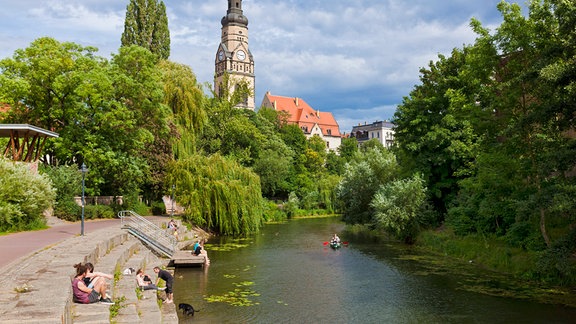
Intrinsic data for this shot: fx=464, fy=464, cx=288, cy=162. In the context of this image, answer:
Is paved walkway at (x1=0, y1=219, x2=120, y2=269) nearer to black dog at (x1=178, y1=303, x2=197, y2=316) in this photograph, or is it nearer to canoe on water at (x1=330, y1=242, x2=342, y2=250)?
black dog at (x1=178, y1=303, x2=197, y2=316)

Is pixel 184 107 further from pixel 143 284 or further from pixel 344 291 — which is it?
pixel 344 291

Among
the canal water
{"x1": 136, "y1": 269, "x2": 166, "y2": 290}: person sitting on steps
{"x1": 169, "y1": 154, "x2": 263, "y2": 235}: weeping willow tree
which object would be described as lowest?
the canal water

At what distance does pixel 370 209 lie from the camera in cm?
3859

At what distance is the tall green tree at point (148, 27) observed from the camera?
45.5 m

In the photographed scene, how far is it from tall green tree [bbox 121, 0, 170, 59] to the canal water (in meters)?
27.0

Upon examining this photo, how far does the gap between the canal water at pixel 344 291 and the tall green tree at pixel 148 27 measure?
27.0 metres

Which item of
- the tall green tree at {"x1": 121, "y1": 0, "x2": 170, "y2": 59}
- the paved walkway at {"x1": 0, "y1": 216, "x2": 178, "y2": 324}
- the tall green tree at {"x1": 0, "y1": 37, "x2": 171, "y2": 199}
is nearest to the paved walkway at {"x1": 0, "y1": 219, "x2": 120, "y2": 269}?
the paved walkway at {"x1": 0, "y1": 216, "x2": 178, "y2": 324}

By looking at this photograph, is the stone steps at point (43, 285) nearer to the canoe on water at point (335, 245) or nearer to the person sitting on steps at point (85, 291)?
the person sitting on steps at point (85, 291)

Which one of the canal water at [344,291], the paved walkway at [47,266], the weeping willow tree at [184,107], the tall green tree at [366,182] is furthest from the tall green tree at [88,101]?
the tall green tree at [366,182]

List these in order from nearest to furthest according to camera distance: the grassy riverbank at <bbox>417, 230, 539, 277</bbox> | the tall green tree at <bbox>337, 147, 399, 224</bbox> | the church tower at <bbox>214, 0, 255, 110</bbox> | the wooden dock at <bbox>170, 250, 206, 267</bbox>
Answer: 1. the grassy riverbank at <bbox>417, 230, 539, 277</bbox>
2. the wooden dock at <bbox>170, 250, 206, 267</bbox>
3. the tall green tree at <bbox>337, 147, 399, 224</bbox>
4. the church tower at <bbox>214, 0, 255, 110</bbox>

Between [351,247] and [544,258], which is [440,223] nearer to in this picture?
[351,247]

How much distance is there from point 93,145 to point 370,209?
21.8 m

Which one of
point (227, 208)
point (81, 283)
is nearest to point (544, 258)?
point (81, 283)

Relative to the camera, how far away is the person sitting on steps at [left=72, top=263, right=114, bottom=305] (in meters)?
11.0
